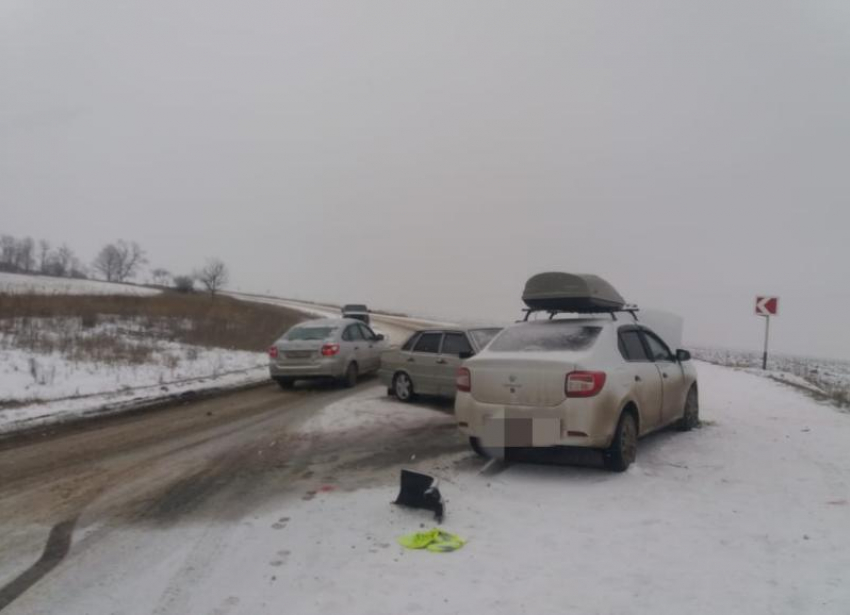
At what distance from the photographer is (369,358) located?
15.6 m

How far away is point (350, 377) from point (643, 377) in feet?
28.0

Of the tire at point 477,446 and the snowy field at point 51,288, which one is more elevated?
the snowy field at point 51,288

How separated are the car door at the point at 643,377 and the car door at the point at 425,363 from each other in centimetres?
466

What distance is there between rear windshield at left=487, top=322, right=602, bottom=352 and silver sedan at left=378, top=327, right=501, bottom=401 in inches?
152

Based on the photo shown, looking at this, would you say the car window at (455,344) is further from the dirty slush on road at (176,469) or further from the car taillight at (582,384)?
the car taillight at (582,384)

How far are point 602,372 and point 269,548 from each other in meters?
3.53

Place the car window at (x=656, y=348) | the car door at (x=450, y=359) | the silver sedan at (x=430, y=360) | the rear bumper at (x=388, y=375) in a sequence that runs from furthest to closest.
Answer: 1. the rear bumper at (x=388, y=375)
2. the silver sedan at (x=430, y=360)
3. the car door at (x=450, y=359)
4. the car window at (x=656, y=348)

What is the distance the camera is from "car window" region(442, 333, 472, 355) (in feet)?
37.9

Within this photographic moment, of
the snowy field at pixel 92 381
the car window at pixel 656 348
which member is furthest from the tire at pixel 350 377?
the car window at pixel 656 348

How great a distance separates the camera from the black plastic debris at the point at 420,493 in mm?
5215

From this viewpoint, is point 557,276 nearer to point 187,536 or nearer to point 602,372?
point 602,372

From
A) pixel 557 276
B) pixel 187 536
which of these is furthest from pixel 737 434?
pixel 187 536

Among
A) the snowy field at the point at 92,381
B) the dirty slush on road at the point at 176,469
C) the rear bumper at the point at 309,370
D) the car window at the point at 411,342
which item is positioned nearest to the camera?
the dirty slush on road at the point at 176,469

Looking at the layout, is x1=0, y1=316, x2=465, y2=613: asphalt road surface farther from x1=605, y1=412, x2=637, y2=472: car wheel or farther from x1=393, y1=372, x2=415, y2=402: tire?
x1=605, y1=412, x2=637, y2=472: car wheel
